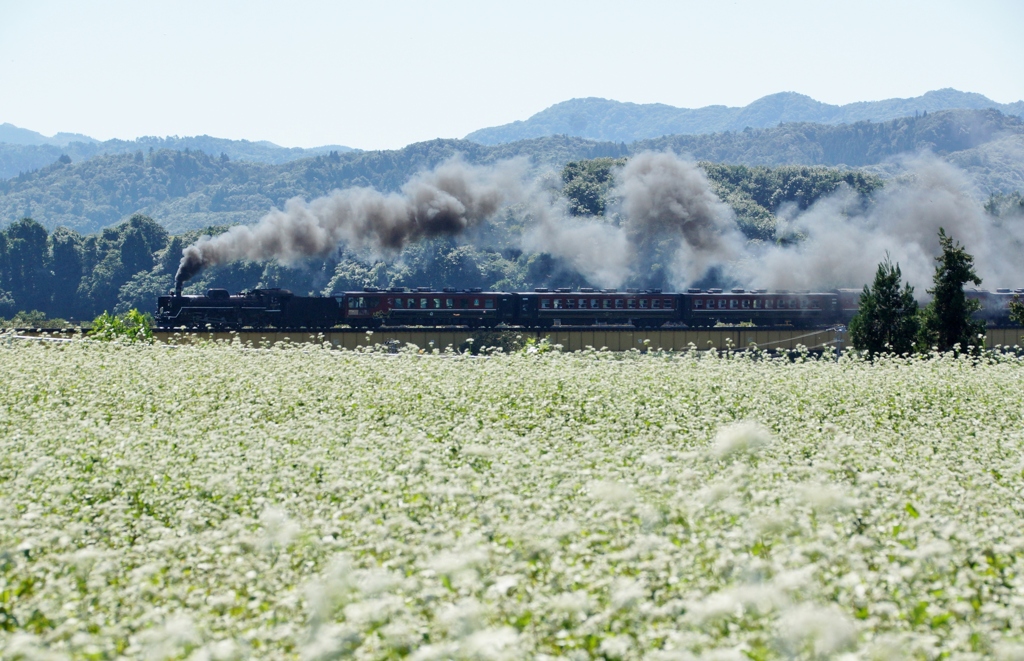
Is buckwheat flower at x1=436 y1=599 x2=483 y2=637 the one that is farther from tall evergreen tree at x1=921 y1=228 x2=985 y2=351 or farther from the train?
the train

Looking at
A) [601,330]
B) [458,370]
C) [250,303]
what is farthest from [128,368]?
[601,330]

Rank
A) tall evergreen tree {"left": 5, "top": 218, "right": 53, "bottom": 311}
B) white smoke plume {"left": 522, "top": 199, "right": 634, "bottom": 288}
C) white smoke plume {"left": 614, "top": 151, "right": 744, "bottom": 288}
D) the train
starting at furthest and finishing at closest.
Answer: tall evergreen tree {"left": 5, "top": 218, "right": 53, "bottom": 311}, white smoke plume {"left": 522, "top": 199, "right": 634, "bottom": 288}, white smoke plume {"left": 614, "top": 151, "right": 744, "bottom": 288}, the train

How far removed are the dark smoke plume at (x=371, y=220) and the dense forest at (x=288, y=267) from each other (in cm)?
6155

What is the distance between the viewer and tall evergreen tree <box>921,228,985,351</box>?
95.0ft

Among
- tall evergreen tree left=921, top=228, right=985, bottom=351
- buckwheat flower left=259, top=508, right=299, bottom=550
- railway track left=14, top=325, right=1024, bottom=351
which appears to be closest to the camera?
buckwheat flower left=259, top=508, right=299, bottom=550

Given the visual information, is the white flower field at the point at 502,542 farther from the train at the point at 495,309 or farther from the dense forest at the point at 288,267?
the dense forest at the point at 288,267

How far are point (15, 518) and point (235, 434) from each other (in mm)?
2987

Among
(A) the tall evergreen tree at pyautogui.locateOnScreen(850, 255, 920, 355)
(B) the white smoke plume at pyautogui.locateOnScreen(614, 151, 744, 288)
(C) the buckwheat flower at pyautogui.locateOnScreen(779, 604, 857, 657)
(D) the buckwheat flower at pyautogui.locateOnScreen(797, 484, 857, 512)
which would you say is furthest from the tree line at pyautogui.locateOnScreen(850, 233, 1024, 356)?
(B) the white smoke plume at pyautogui.locateOnScreen(614, 151, 744, 288)

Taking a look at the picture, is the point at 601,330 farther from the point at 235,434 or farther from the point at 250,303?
the point at 235,434

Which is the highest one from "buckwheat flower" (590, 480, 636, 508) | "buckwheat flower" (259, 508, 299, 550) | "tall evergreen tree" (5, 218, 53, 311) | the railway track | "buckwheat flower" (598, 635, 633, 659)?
"tall evergreen tree" (5, 218, 53, 311)

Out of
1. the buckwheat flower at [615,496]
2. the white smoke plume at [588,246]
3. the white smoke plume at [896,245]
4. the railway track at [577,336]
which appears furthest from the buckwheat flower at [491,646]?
the white smoke plume at [588,246]

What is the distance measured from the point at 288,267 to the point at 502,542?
124 m

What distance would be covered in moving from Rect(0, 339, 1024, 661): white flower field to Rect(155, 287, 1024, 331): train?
28.5 metres

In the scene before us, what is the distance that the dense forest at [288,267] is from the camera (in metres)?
125
